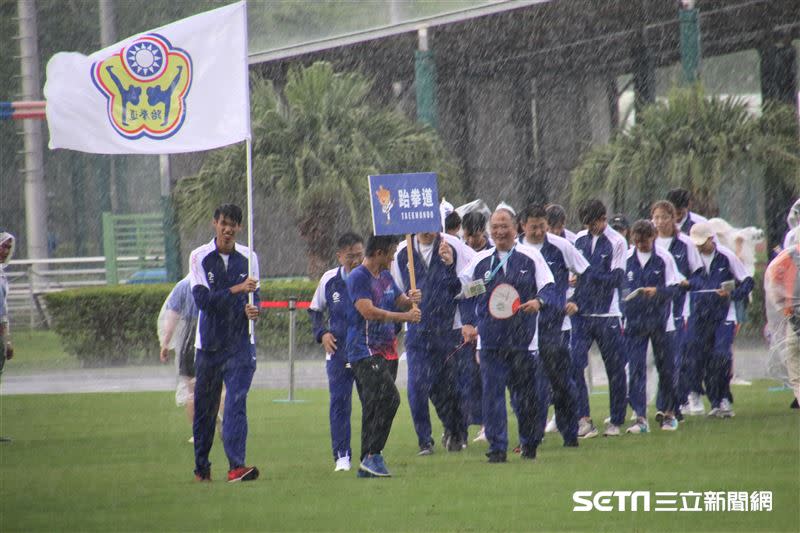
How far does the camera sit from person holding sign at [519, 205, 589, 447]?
12.0 meters

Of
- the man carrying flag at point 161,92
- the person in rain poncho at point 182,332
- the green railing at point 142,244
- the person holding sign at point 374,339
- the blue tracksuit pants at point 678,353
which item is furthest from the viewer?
the green railing at point 142,244

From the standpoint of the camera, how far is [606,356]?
42.7 feet

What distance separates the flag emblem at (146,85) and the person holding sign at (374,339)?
3177 mm

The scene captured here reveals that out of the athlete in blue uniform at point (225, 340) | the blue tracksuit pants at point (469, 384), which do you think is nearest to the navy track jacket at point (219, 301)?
the athlete in blue uniform at point (225, 340)

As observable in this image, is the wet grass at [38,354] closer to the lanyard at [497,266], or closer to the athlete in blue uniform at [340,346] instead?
the athlete in blue uniform at [340,346]

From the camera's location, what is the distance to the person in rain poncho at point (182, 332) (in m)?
12.4

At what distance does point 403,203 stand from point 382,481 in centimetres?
225

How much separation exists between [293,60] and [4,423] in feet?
48.7

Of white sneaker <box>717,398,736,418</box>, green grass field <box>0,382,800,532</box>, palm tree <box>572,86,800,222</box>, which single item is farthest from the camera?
palm tree <box>572,86,800,222</box>

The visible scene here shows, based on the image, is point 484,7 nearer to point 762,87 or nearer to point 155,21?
point 762,87

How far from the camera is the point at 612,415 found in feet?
42.8

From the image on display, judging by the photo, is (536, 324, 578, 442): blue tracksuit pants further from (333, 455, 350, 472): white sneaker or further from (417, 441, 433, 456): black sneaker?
(333, 455, 350, 472): white sneaker

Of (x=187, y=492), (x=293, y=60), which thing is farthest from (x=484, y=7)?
(x=187, y=492)
